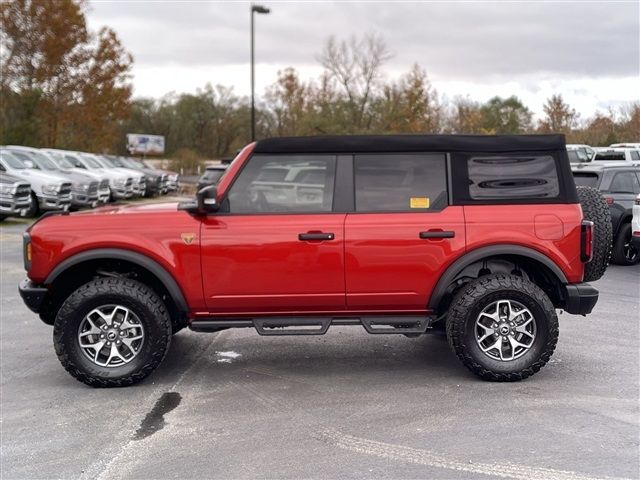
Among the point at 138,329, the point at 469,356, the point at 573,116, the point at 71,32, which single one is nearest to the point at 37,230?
the point at 138,329

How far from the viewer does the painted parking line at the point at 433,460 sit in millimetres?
3559

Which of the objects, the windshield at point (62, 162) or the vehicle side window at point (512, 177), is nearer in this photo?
the vehicle side window at point (512, 177)

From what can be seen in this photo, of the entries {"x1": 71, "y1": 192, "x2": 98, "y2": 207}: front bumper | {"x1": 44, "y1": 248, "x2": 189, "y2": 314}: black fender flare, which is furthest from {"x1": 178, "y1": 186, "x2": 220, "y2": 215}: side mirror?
{"x1": 71, "y1": 192, "x2": 98, "y2": 207}: front bumper

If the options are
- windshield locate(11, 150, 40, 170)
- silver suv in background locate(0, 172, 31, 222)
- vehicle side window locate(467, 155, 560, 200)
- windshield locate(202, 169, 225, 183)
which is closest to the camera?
vehicle side window locate(467, 155, 560, 200)

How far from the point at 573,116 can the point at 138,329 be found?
41.5 metres

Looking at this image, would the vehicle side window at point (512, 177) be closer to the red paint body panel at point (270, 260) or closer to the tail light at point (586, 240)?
the tail light at point (586, 240)

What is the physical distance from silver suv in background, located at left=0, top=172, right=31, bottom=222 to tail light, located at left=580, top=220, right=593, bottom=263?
601 inches

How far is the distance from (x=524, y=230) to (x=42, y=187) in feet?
52.9

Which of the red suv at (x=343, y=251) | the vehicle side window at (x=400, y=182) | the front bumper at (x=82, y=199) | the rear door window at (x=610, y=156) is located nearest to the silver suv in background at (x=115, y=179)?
the front bumper at (x=82, y=199)

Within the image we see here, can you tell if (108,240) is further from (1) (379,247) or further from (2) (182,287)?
(1) (379,247)

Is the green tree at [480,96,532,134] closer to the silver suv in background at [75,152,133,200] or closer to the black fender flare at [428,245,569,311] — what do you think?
the silver suv in background at [75,152,133,200]

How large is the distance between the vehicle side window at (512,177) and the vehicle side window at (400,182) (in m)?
0.25

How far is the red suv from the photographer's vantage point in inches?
195

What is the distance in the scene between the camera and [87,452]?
392cm
